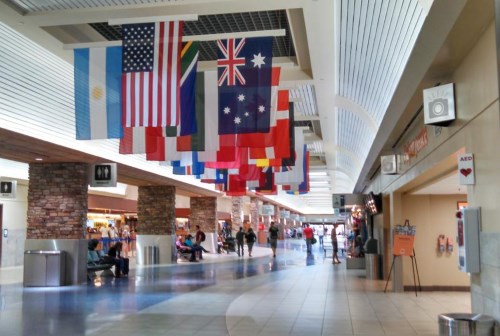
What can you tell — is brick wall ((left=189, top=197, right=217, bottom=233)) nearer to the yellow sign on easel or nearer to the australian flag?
the yellow sign on easel

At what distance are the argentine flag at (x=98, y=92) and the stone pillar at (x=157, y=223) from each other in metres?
15.3

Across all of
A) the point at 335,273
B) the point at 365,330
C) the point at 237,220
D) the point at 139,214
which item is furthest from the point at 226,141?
the point at 237,220

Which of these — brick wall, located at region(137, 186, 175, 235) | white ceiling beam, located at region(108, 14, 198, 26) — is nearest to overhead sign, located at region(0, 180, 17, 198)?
brick wall, located at region(137, 186, 175, 235)

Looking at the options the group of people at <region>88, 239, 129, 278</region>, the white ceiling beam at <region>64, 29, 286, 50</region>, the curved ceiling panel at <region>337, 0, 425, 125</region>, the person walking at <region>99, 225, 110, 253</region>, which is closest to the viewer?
the curved ceiling panel at <region>337, 0, 425, 125</region>

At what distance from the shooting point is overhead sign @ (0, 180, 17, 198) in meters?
19.0

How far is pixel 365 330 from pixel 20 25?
827 centimetres

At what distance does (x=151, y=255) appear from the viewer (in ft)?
76.5

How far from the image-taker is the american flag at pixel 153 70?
8164 mm

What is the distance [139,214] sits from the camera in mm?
24156

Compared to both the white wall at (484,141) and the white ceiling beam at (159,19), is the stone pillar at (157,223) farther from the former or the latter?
the white wall at (484,141)

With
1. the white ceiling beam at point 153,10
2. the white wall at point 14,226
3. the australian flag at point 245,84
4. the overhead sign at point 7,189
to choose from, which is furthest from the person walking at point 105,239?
the australian flag at point 245,84

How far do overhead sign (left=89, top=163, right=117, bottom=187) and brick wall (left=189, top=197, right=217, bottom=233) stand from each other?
16.0 metres

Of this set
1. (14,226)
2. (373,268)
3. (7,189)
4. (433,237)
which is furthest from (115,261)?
(433,237)

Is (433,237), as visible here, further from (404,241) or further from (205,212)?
(205,212)
